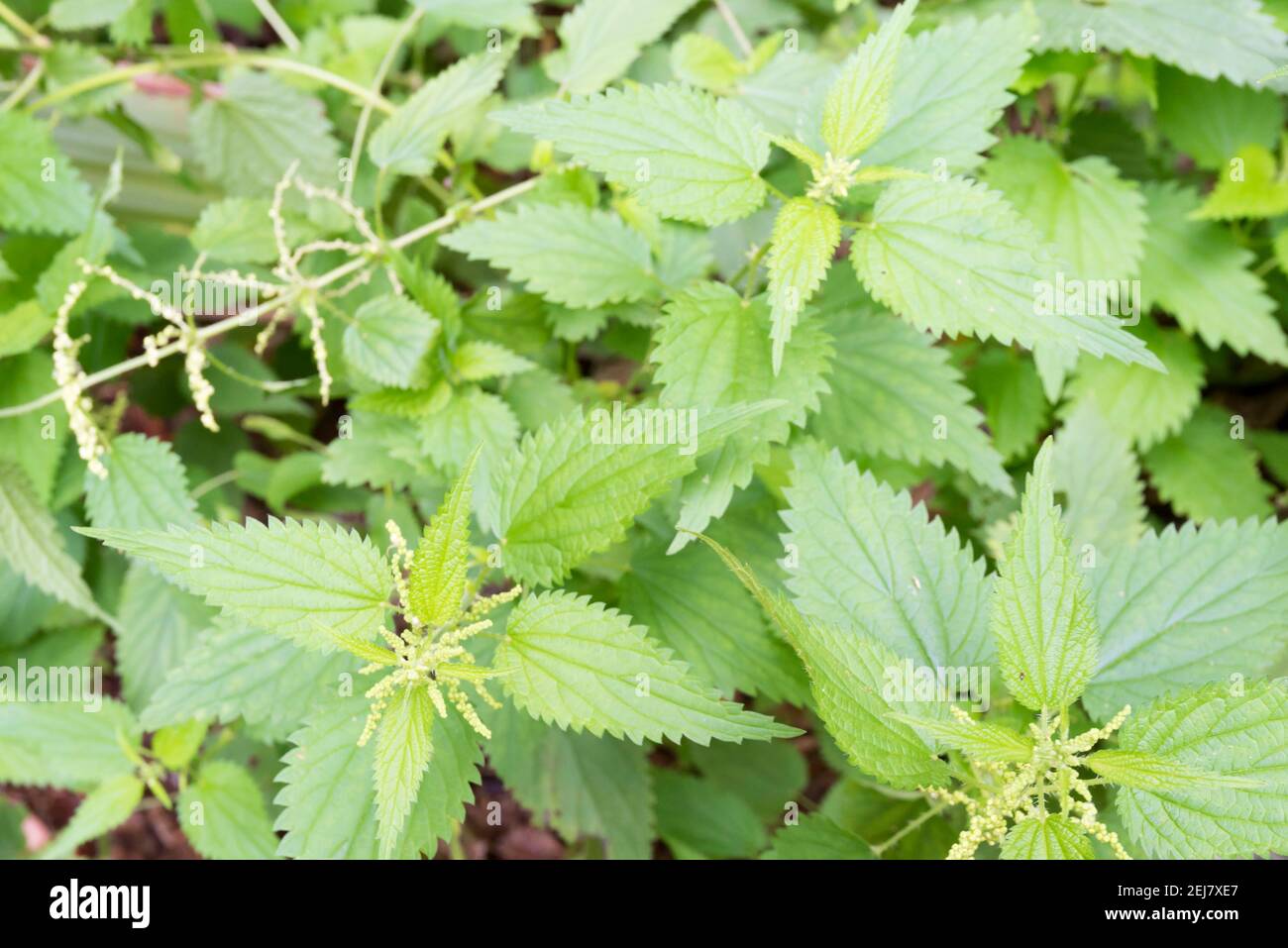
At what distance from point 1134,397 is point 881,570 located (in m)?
1.00

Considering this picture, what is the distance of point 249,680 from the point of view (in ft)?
4.76

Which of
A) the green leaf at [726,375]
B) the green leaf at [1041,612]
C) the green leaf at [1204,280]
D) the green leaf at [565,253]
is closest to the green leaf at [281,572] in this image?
the green leaf at [726,375]

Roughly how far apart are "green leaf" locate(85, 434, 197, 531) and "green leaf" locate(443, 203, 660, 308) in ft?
2.30

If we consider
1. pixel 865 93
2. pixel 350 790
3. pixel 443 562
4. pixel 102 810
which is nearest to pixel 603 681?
pixel 443 562

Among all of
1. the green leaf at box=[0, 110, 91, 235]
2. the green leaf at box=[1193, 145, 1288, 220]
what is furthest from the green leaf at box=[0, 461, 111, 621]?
the green leaf at box=[1193, 145, 1288, 220]

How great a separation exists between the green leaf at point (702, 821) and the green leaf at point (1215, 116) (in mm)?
1800

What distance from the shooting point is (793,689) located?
62.1 inches

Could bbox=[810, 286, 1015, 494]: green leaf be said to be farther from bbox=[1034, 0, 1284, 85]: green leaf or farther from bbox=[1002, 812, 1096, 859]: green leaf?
bbox=[1034, 0, 1284, 85]: green leaf

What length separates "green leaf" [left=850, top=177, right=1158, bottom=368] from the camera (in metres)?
1.17

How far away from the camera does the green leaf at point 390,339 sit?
1.64 meters

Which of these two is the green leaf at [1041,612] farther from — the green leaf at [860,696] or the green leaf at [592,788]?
the green leaf at [592,788]

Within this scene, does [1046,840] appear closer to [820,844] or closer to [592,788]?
[820,844]

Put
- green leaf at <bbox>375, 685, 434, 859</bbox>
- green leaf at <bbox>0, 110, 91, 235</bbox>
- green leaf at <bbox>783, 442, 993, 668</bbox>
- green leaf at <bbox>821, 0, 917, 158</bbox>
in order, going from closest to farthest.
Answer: green leaf at <bbox>375, 685, 434, 859</bbox> → green leaf at <bbox>821, 0, 917, 158</bbox> → green leaf at <bbox>783, 442, 993, 668</bbox> → green leaf at <bbox>0, 110, 91, 235</bbox>
